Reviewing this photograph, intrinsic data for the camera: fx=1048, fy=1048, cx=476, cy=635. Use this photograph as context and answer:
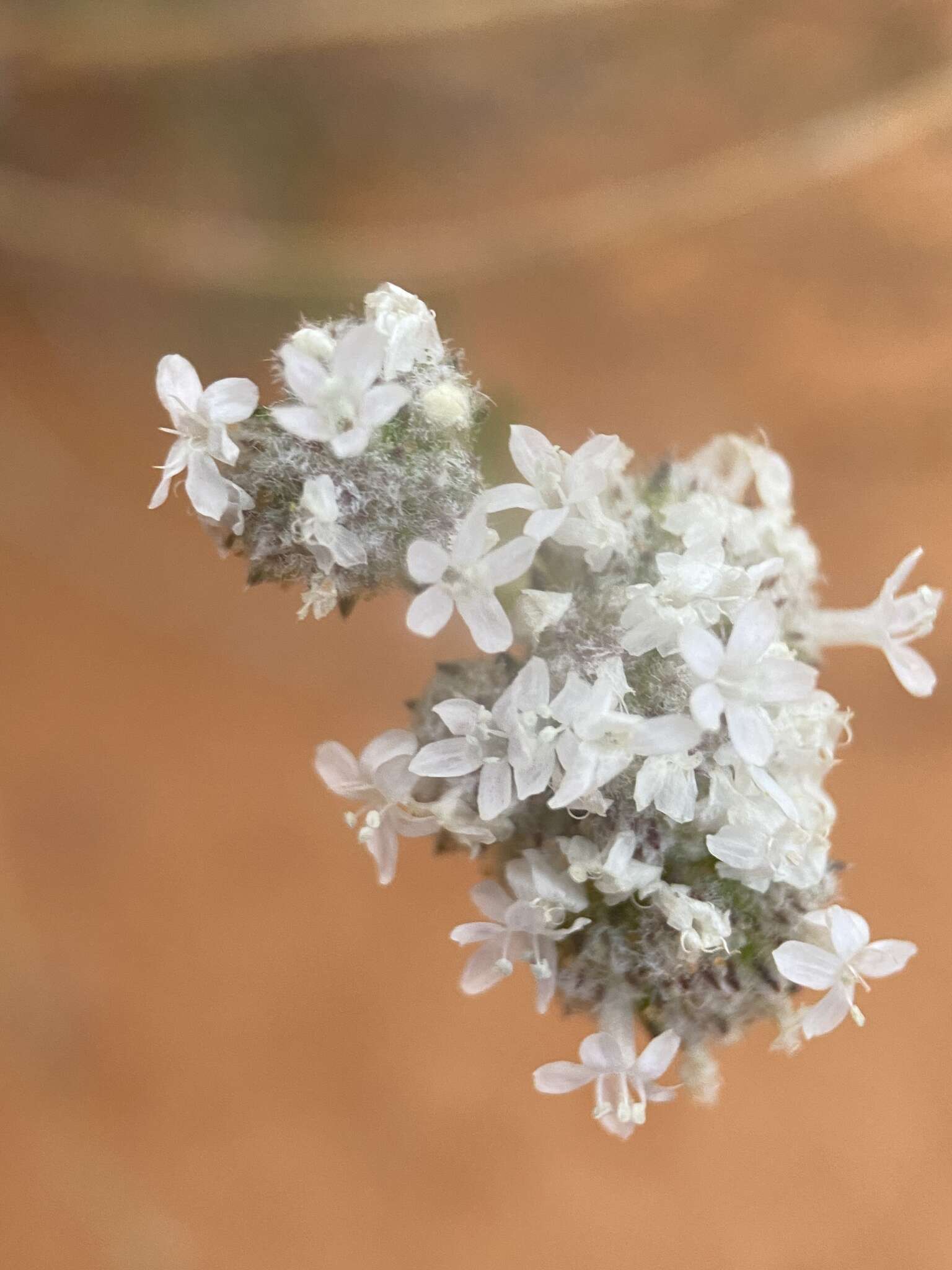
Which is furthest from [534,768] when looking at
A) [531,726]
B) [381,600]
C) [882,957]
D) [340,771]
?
[381,600]

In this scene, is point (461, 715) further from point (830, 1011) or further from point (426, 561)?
point (830, 1011)

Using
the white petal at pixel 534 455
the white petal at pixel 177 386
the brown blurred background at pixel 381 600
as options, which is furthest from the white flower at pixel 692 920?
the brown blurred background at pixel 381 600

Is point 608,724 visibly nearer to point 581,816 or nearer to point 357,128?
point 581,816

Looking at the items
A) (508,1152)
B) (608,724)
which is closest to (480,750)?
(608,724)

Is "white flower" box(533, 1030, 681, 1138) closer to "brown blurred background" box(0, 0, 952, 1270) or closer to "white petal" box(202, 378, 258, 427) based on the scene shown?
"white petal" box(202, 378, 258, 427)

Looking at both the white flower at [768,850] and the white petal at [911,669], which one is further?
the white petal at [911,669]

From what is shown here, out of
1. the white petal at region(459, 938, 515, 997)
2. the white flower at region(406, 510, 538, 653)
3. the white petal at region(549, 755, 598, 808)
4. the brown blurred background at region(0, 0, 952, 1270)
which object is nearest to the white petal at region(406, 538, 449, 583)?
the white flower at region(406, 510, 538, 653)

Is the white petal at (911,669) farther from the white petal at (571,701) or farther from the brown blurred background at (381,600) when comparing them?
the brown blurred background at (381,600)
